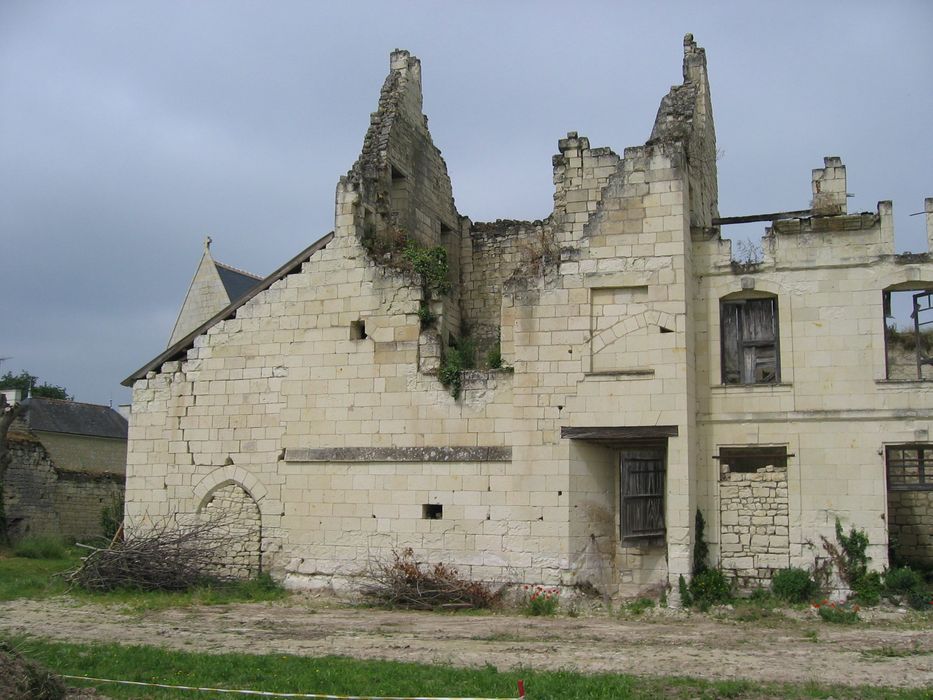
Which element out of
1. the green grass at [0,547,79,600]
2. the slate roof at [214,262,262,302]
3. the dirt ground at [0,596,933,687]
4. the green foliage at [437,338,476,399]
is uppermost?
the slate roof at [214,262,262,302]

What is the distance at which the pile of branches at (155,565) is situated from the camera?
→ 633 inches

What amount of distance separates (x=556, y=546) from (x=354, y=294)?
542 centimetres

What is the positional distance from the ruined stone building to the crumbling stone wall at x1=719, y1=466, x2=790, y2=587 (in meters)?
0.03

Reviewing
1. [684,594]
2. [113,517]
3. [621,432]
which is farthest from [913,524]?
[113,517]

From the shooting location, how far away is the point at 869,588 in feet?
45.5

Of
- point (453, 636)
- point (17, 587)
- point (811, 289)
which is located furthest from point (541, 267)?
point (17, 587)

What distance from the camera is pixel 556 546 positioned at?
48.1 ft

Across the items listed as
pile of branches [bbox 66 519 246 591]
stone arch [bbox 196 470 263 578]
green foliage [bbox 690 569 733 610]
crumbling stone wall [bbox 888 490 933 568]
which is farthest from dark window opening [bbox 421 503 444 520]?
crumbling stone wall [bbox 888 490 933 568]

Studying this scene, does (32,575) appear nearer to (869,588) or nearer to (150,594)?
(150,594)

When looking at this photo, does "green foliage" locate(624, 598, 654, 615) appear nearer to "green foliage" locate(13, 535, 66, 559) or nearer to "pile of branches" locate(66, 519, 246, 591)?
"pile of branches" locate(66, 519, 246, 591)

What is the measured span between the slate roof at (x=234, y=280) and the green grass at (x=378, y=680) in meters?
15.8

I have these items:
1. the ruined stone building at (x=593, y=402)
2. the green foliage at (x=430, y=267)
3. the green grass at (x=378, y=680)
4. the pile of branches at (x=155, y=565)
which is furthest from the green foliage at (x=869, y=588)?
the pile of branches at (x=155, y=565)

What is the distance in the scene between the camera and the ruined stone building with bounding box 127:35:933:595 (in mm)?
14578

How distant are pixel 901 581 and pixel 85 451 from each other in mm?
31088
